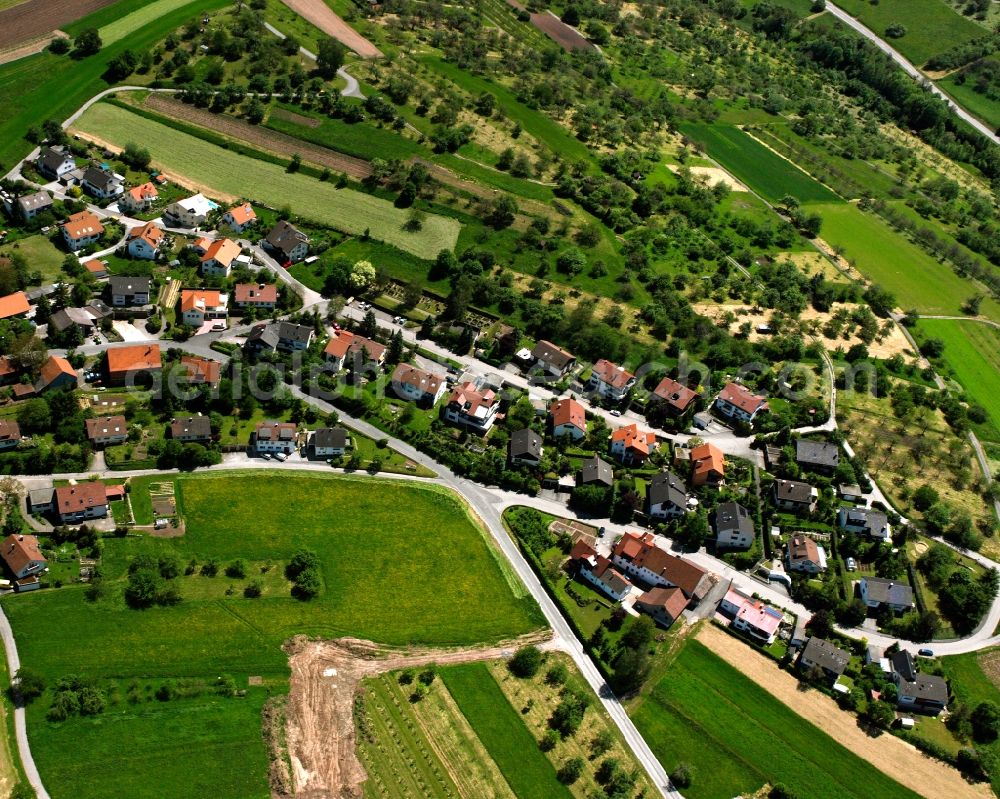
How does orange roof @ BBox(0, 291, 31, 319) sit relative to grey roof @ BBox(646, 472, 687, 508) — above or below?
below

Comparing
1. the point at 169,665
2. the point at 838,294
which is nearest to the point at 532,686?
the point at 169,665

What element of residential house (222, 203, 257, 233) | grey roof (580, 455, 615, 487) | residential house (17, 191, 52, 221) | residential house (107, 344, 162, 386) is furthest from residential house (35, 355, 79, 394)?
grey roof (580, 455, 615, 487)

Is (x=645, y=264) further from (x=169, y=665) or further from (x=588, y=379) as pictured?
(x=169, y=665)

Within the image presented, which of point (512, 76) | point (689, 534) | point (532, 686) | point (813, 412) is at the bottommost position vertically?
point (532, 686)

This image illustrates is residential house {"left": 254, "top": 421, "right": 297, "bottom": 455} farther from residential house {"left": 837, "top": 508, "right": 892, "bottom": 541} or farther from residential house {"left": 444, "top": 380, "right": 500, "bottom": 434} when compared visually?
residential house {"left": 837, "top": 508, "right": 892, "bottom": 541}

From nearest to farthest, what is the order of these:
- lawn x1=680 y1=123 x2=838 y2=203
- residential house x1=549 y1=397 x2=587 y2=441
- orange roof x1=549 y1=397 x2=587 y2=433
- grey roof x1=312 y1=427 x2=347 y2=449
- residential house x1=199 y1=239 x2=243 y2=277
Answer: grey roof x1=312 y1=427 x2=347 y2=449
residential house x1=549 y1=397 x2=587 y2=441
orange roof x1=549 y1=397 x2=587 y2=433
residential house x1=199 y1=239 x2=243 y2=277
lawn x1=680 y1=123 x2=838 y2=203

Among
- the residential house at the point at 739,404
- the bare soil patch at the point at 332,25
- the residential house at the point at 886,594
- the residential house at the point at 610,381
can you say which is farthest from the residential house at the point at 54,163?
the residential house at the point at 886,594

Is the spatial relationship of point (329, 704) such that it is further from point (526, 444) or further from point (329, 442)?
point (526, 444)
